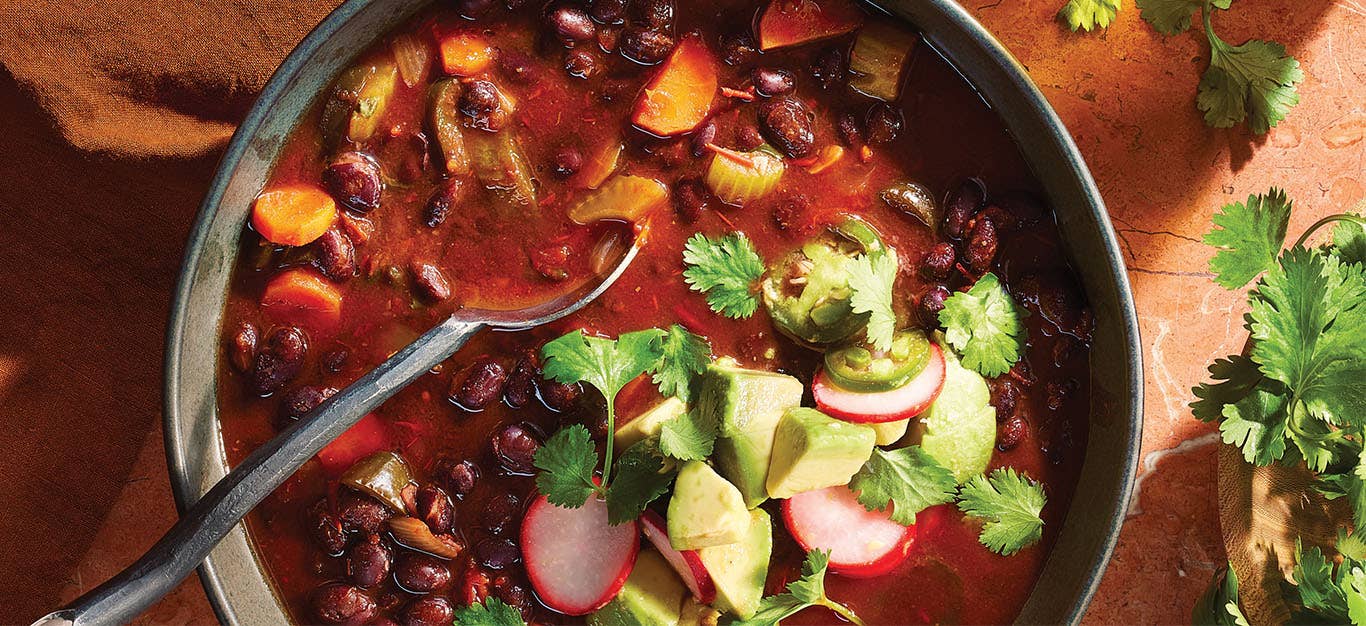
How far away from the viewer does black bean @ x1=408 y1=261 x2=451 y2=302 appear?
2.53m

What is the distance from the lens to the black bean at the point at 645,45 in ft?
8.32

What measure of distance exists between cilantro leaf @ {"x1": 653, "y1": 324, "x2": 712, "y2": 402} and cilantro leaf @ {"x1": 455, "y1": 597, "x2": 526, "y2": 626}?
0.64m

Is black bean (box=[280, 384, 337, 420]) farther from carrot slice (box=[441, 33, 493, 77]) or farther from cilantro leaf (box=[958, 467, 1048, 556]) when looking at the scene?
cilantro leaf (box=[958, 467, 1048, 556])

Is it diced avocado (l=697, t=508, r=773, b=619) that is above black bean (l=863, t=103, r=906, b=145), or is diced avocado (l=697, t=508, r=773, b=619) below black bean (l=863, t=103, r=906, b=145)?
below

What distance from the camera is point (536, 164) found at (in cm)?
257

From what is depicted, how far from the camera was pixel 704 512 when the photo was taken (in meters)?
2.39

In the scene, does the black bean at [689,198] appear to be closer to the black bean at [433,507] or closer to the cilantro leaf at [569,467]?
the cilantro leaf at [569,467]

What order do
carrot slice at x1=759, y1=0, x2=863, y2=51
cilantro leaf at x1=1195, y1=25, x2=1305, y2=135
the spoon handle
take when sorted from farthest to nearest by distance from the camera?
1. cilantro leaf at x1=1195, y1=25, x2=1305, y2=135
2. carrot slice at x1=759, y1=0, x2=863, y2=51
3. the spoon handle

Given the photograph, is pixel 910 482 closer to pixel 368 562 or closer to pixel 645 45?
pixel 645 45

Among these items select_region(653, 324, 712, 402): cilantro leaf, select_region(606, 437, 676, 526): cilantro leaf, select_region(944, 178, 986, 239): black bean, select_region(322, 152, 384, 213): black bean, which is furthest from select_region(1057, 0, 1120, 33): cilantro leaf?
select_region(322, 152, 384, 213): black bean

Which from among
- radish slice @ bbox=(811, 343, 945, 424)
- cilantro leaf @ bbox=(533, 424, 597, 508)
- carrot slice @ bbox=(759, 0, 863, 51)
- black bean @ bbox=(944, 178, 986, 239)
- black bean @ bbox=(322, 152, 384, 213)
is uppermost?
carrot slice @ bbox=(759, 0, 863, 51)

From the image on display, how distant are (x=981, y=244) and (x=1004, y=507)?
65 centimetres

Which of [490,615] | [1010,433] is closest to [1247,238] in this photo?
[1010,433]

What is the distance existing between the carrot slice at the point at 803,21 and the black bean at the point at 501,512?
50.0 inches
